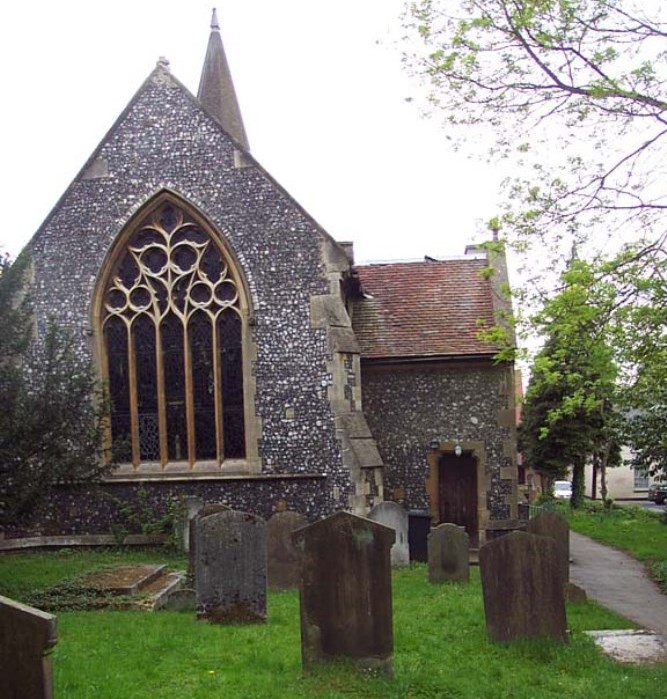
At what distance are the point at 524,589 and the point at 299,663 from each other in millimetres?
2066

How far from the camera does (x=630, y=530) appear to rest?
72.0ft

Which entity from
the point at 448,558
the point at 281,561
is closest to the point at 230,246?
the point at 281,561

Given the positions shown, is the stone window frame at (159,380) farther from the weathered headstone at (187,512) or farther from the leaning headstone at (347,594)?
the leaning headstone at (347,594)

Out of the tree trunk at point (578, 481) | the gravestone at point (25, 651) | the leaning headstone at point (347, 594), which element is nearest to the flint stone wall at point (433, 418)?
the leaning headstone at point (347, 594)

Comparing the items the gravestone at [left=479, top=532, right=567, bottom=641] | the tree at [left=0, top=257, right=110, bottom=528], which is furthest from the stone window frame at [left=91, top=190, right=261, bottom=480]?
the gravestone at [left=479, top=532, right=567, bottom=641]

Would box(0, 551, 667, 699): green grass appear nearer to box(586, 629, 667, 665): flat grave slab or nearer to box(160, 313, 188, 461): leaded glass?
box(586, 629, 667, 665): flat grave slab

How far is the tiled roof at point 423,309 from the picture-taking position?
17312 millimetres

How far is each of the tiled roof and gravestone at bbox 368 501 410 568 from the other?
4396 millimetres

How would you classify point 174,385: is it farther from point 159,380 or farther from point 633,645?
point 633,645

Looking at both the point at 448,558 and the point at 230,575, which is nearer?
the point at 230,575

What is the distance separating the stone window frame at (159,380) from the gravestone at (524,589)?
8214 millimetres

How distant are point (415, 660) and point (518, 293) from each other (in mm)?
5337

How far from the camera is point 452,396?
56.4 feet

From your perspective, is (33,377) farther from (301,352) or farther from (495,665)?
(495,665)
